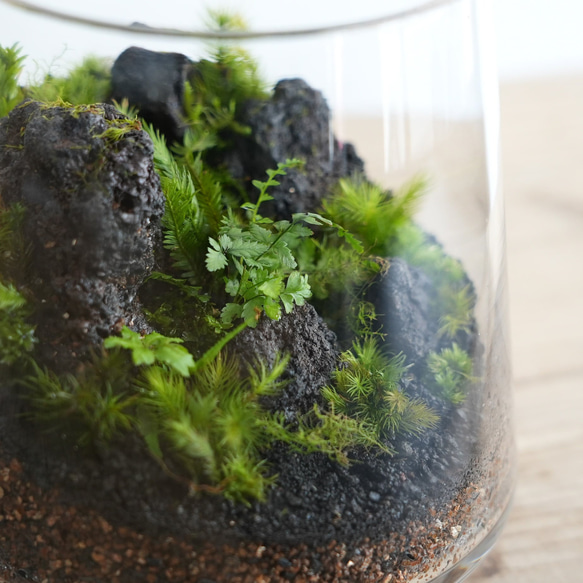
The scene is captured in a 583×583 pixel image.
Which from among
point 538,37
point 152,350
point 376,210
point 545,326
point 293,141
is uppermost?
point 538,37

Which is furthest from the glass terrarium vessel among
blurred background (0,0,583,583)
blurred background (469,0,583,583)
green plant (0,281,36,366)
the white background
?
the white background

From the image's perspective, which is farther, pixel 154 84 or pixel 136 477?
pixel 154 84

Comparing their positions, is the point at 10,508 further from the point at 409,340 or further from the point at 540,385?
the point at 540,385

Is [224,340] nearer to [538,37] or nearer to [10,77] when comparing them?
[10,77]

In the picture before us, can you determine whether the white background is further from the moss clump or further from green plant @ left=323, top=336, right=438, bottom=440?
green plant @ left=323, top=336, right=438, bottom=440

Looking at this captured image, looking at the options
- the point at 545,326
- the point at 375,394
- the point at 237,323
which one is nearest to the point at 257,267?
the point at 237,323

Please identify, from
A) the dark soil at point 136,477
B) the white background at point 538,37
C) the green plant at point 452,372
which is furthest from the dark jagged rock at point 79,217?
the white background at point 538,37

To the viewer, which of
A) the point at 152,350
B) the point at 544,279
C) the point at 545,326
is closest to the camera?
the point at 152,350
